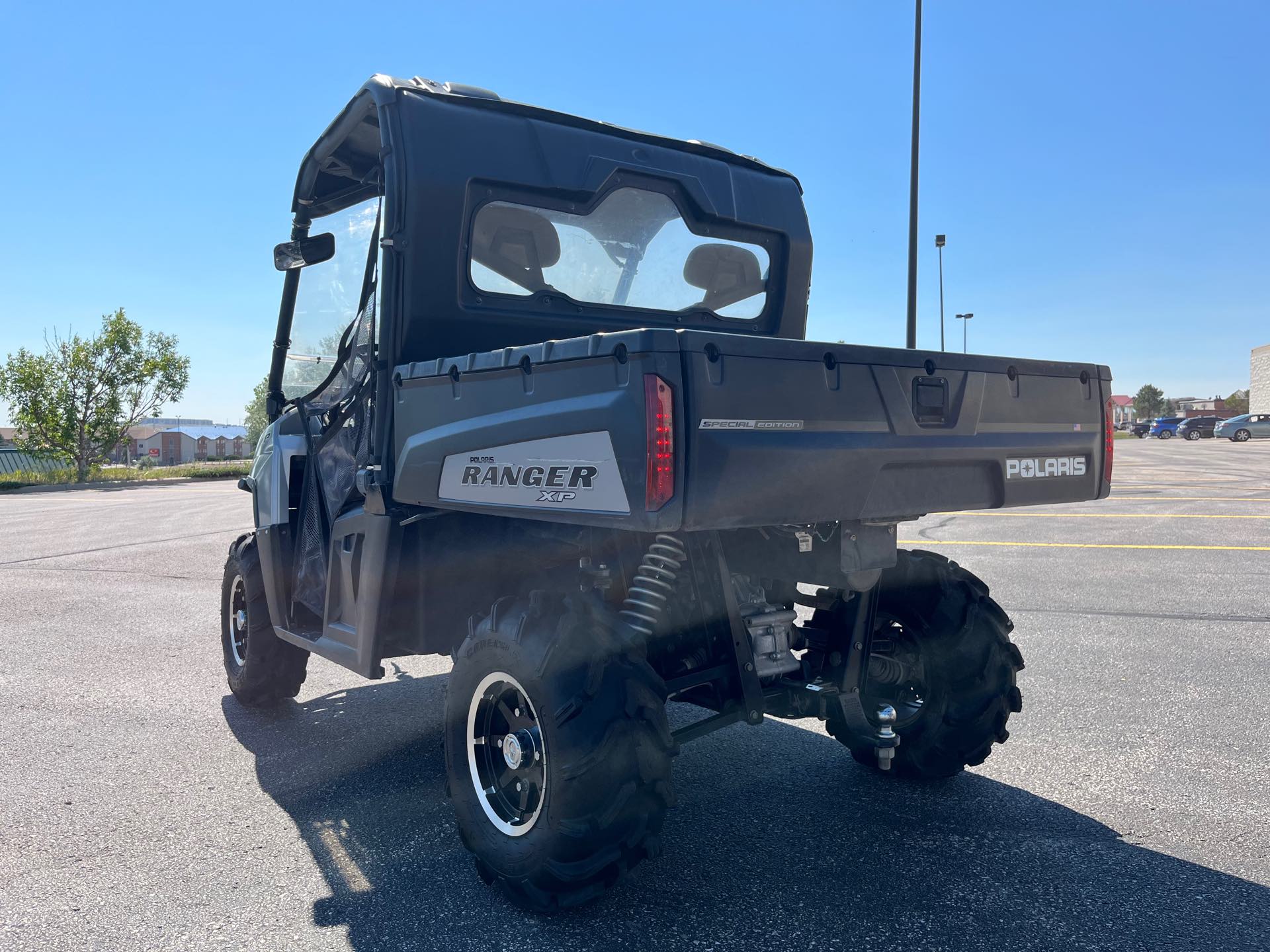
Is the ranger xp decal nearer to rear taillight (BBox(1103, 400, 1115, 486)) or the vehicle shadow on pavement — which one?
the vehicle shadow on pavement

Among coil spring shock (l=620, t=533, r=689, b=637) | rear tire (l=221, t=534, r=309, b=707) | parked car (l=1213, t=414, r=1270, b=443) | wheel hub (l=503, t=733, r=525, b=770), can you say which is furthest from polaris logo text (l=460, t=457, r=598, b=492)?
parked car (l=1213, t=414, r=1270, b=443)

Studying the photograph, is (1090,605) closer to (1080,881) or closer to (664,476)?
(1080,881)

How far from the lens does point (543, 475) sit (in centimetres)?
277

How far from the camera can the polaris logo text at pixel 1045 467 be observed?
3.16 m

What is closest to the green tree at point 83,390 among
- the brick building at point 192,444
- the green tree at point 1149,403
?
A: the brick building at point 192,444

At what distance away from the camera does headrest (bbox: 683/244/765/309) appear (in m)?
4.27

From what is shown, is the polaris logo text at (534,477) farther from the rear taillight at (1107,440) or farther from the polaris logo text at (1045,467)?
the rear taillight at (1107,440)

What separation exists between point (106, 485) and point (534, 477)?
3439 centimetres

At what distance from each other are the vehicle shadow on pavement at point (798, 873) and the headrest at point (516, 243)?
2211 mm

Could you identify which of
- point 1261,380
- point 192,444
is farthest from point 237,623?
point 192,444

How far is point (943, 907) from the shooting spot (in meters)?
2.92

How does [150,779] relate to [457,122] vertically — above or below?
below

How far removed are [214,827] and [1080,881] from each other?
3.15 meters

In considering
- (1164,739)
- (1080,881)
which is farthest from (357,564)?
(1164,739)
